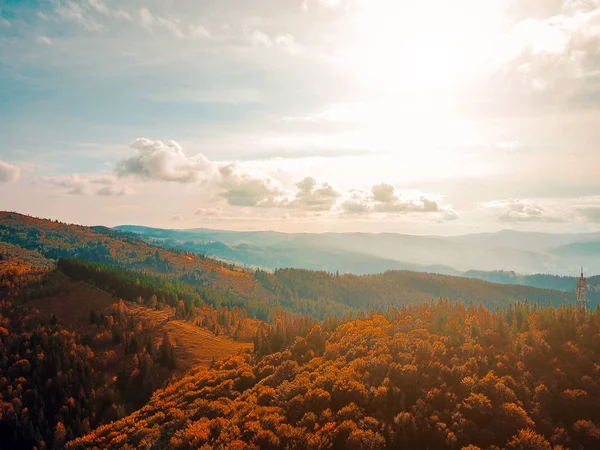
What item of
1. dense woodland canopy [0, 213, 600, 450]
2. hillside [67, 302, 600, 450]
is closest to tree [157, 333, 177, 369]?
dense woodland canopy [0, 213, 600, 450]

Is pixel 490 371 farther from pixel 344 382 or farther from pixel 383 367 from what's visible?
pixel 344 382

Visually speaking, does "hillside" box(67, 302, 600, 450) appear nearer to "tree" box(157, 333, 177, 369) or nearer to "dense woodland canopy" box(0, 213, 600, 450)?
"dense woodland canopy" box(0, 213, 600, 450)

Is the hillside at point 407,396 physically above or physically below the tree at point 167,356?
above

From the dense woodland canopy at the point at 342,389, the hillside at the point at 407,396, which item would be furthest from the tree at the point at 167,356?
the hillside at the point at 407,396

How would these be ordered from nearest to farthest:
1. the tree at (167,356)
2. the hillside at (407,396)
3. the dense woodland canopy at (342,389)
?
the hillside at (407,396) → the dense woodland canopy at (342,389) → the tree at (167,356)

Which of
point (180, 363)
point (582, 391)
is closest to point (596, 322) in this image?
point (582, 391)

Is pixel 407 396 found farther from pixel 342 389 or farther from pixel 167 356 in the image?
pixel 167 356

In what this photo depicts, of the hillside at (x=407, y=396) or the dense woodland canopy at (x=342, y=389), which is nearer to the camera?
the hillside at (x=407, y=396)

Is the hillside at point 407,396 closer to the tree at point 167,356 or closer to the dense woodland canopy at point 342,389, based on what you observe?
the dense woodland canopy at point 342,389
